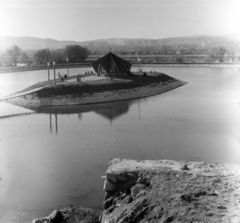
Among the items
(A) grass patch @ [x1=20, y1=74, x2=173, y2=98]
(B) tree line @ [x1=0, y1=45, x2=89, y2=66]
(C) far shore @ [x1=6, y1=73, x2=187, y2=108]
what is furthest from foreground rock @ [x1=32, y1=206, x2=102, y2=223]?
(B) tree line @ [x1=0, y1=45, x2=89, y2=66]

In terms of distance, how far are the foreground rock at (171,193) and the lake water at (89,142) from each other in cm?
130

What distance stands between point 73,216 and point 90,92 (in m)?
18.1

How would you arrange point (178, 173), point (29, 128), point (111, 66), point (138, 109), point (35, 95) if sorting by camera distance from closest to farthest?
1. point (178, 173)
2. point (29, 128)
3. point (138, 109)
4. point (35, 95)
5. point (111, 66)

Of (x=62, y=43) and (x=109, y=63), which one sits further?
(x=62, y=43)

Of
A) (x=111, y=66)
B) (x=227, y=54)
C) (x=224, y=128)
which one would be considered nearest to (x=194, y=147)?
(x=224, y=128)

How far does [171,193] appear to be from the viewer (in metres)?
6.51

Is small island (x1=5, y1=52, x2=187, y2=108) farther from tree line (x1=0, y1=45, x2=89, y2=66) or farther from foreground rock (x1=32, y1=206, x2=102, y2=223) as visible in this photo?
tree line (x1=0, y1=45, x2=89, y2=66)

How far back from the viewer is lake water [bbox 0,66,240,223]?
29.4ft

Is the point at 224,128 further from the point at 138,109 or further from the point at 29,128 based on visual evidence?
the point at 29,128

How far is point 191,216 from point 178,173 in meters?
1.77

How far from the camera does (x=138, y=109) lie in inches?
826

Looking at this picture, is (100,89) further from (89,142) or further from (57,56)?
(57,56)

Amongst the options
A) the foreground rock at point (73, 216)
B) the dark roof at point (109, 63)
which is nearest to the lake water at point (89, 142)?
the foreground rock at point (73, 216)

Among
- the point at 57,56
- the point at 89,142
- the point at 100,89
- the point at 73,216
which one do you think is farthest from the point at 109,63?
the point at 57,56
